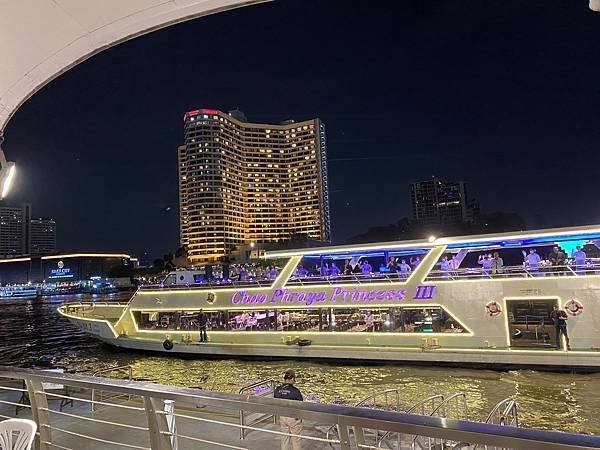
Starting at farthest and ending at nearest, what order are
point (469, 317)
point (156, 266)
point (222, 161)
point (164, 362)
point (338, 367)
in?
point (222, 161)
point (156, 266)
point (164, 362)
point (338, 367)
point (469, 317)

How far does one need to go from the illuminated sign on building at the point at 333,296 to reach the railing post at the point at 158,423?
623 inches

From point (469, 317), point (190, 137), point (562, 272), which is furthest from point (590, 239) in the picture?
point (190, 137)

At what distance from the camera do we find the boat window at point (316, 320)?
725 inches

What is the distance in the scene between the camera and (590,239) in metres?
17.4

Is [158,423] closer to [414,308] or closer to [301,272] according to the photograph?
[414,308]

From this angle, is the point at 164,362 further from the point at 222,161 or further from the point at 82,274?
the point at 82,274

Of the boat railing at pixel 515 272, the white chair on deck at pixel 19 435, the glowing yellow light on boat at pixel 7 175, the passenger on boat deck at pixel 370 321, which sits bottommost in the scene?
the passenger on boat deck at pixel 370 321

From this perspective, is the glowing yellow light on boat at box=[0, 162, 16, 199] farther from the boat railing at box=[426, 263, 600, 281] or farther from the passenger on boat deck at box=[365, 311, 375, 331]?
the passenger on boat deck at box=[365, 311, 375, 331]

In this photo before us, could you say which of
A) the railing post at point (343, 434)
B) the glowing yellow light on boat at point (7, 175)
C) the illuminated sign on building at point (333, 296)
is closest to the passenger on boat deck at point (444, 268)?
the illuminated sign on building at point (333, 296)

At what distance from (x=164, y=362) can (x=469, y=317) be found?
47.9 feet

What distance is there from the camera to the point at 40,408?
4.47 metres

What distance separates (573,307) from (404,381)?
6590 millimetres

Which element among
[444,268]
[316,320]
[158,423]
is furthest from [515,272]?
[158,423]

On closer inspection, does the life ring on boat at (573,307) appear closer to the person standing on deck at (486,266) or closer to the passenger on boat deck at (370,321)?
the person standing on deck at (486,266)
